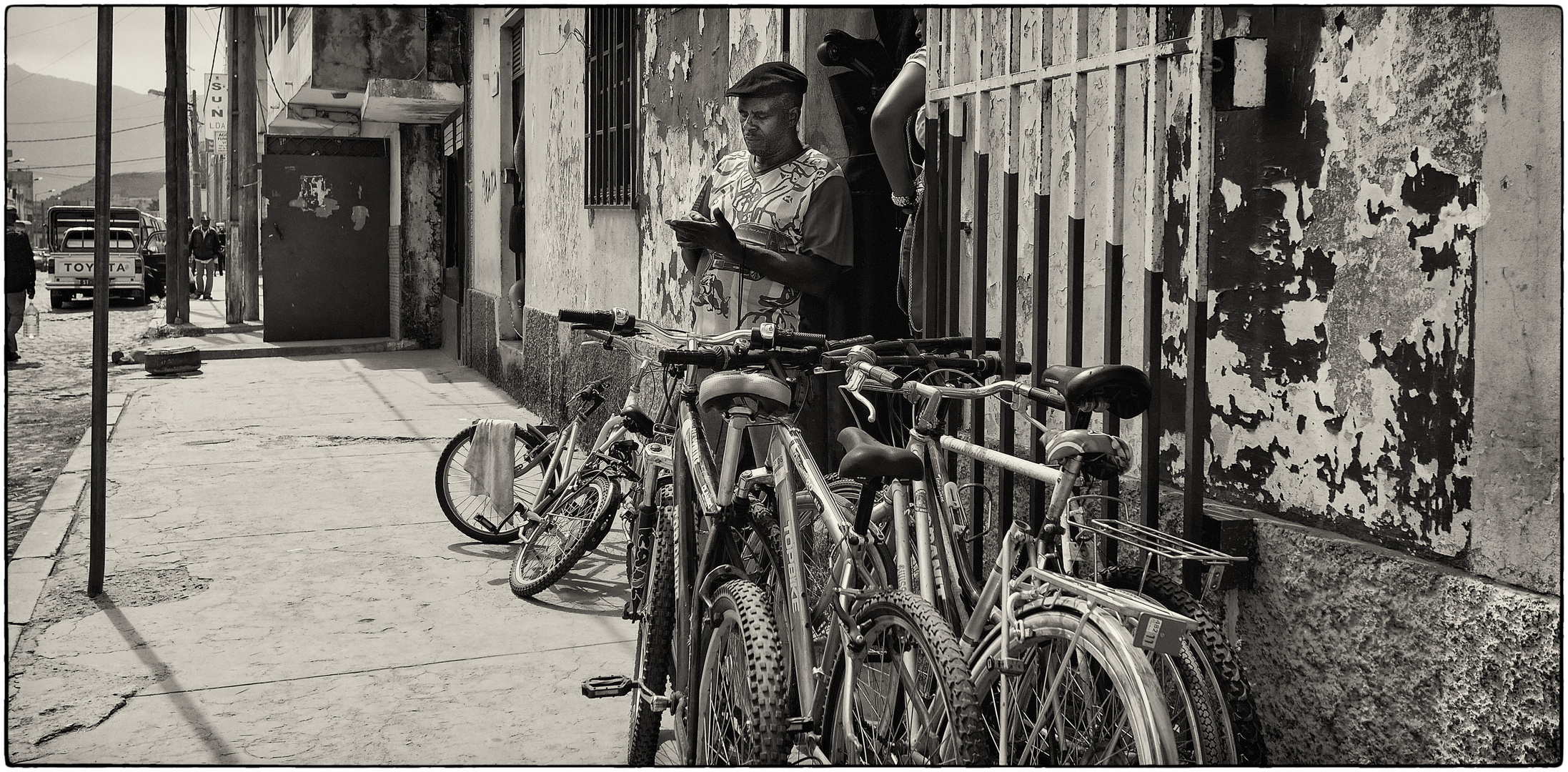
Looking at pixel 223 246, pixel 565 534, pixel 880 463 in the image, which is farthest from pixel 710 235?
pixel 223 246

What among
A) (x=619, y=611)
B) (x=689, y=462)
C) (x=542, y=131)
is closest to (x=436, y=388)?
(x=542, y=131)

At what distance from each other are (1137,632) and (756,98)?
3.02 metres

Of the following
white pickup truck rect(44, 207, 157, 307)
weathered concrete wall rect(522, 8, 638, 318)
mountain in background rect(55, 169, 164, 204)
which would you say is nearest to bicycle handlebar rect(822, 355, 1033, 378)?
weathered concrete wall rect(522, 8, 638, 318)

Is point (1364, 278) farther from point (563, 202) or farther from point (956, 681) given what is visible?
point (563, 202)

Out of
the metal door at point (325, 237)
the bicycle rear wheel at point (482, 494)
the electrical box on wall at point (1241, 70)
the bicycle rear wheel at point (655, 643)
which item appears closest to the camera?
the electrical box on wall at point (1241, 70)

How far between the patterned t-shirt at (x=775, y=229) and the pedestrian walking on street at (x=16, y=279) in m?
11.1

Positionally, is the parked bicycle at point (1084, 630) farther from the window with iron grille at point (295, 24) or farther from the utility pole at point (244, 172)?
the utility pole at point (244, 172)

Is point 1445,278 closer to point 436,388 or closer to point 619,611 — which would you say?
point 619,611

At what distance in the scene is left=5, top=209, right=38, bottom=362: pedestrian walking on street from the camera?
1352 cm

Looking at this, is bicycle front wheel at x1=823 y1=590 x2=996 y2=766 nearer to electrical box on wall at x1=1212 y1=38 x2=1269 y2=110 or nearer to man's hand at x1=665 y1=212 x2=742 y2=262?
electrical box on wall at x1=1212 y1=38 x2=1269 y2=110

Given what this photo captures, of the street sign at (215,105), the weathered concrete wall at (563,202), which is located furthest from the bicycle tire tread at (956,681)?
the street sign at (215,105)

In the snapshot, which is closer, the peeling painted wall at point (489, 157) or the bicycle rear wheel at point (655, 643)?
the bicycle rear wheel at point (655, 643)

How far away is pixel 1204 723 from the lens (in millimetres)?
2039

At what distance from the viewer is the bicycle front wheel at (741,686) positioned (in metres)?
2.34
